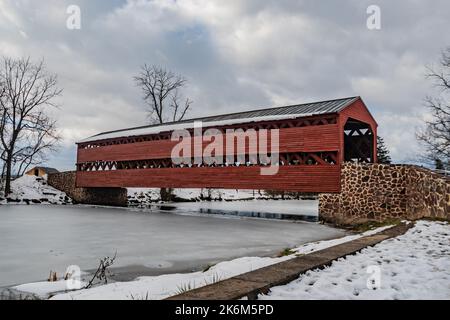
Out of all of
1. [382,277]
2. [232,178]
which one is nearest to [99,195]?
[232,178]

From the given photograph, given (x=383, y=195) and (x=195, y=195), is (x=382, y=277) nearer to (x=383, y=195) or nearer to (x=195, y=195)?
(x=383, y=195)

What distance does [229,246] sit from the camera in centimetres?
768

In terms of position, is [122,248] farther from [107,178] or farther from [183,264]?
[107,178]

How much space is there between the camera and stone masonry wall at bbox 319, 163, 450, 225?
10945 millimetres

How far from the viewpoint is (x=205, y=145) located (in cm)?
1730

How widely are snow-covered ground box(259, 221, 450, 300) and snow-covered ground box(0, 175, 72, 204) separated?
25150 mm

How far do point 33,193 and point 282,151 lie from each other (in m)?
20.5

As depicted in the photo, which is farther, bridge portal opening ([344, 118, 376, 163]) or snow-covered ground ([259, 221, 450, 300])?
bridge portal opening ([344, 118, 376, 163])

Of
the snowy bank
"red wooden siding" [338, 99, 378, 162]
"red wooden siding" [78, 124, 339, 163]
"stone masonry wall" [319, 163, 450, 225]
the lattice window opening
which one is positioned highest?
"red wooden siding" [338, 99, 378, 162]

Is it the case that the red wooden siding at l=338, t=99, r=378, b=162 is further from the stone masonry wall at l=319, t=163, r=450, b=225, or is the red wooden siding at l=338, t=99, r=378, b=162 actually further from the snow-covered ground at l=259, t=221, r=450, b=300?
the snow-covered ground at l=259, t=221, r=450, b=300

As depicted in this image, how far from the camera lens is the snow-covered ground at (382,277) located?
116 inches

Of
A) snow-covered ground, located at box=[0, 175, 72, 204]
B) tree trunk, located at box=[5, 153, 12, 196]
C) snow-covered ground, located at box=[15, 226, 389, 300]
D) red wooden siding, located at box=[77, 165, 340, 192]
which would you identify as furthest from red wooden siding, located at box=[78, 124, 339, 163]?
snow-covered ground, located at box=[15, 226, 389, 300]

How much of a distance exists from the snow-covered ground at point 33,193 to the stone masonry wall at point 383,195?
2058 centimetres

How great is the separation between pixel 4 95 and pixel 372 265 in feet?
92.7
